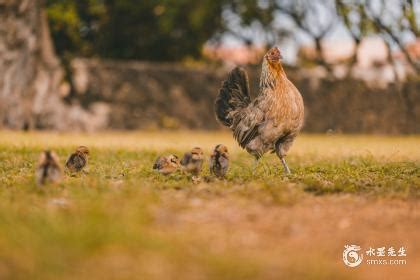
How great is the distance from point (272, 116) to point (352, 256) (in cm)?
386

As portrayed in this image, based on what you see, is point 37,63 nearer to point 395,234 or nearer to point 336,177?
point 336,177

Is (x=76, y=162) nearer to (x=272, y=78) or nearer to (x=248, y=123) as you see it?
(x=248, y=123)

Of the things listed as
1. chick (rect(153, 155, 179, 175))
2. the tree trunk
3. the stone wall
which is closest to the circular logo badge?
chick (rect(153, 155, 179, 175))

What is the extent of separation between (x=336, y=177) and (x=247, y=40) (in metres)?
23.3

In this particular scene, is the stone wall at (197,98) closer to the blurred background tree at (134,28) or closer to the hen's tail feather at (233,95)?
the blurred background tree at (134,28)

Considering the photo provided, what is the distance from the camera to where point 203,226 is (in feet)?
15.7

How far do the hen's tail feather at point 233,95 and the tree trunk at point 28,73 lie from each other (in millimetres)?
10840

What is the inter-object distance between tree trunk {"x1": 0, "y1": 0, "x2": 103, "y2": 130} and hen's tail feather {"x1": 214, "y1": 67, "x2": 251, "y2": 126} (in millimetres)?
10840

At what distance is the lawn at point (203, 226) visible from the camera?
12.6 ft

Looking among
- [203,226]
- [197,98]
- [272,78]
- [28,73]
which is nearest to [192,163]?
[272,78]

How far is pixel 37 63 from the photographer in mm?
19719

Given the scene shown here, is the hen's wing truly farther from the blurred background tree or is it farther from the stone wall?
the blurred background tree

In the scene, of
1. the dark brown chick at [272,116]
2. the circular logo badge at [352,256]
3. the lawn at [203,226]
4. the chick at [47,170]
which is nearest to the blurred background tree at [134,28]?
the dark brown chick at [272,116]

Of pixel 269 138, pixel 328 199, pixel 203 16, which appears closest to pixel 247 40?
pixel 203 16
